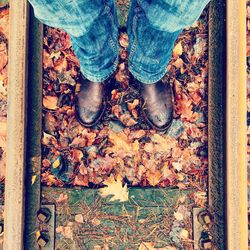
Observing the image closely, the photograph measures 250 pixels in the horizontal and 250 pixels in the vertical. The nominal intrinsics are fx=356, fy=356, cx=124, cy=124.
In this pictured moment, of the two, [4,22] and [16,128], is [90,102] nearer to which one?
[16,128]

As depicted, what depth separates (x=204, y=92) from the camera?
2.72m

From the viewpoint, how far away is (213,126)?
A: 272cm

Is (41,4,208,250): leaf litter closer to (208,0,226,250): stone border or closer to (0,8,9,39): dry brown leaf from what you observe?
Result: (208,0,226,250): stone border

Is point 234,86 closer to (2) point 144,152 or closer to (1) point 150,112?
(1) point 150,112

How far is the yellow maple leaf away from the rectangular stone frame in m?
0.51

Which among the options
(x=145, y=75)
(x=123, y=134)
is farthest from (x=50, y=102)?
(x=145, y=75)

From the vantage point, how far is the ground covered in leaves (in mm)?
2688

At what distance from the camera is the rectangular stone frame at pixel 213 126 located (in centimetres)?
260

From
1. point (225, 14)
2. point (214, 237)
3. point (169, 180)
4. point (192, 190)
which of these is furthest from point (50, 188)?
point (225, 14)

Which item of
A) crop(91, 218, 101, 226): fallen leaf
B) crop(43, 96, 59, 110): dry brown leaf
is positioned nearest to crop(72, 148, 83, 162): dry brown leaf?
crop(43, 96, 59, 110): dry brown leaf

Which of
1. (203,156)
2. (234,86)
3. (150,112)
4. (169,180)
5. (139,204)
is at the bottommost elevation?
(139,204)

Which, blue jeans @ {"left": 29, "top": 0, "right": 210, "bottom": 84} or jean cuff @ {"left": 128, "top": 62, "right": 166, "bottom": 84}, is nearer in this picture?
blue jeans @ {"left": 29, "top": 0, "right": 210, "bottom": 84}

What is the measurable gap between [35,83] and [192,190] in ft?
4.75

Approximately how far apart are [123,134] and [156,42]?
0.94 m
